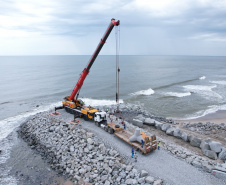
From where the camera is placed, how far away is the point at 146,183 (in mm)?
12344

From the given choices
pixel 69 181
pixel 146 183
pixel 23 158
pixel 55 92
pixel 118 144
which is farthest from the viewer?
pixel 55 92

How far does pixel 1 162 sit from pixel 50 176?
6.74 metres

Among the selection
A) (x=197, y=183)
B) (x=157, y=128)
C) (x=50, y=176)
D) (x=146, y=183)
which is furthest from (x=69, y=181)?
(x=157, y=128)

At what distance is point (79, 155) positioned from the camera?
16.4 metres

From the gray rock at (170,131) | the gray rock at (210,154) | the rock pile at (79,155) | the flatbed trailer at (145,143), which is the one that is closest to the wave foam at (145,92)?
the gray rock at (170,131)

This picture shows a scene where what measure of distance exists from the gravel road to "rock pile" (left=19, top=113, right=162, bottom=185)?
772 mm

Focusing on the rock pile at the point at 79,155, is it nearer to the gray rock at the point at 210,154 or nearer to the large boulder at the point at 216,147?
the gray rock at the point at 210,154

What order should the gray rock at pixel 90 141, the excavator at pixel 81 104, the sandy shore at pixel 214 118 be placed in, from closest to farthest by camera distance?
the gray rock at pixel 90 141 < the excavator at pixel 81 104 < the sandy shore at pixel 214 118

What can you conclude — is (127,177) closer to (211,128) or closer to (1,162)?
(1,162)

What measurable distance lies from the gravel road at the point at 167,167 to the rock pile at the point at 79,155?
772 millimetres

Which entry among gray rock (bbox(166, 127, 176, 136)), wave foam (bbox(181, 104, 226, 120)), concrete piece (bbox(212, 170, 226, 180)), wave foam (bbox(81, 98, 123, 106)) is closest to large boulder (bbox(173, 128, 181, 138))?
gray rock (bbox(166, 127, 176, 136))

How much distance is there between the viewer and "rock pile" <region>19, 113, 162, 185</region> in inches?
529

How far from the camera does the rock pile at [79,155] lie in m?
13.4

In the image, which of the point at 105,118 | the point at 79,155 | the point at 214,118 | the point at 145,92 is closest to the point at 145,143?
the point at 79,155
